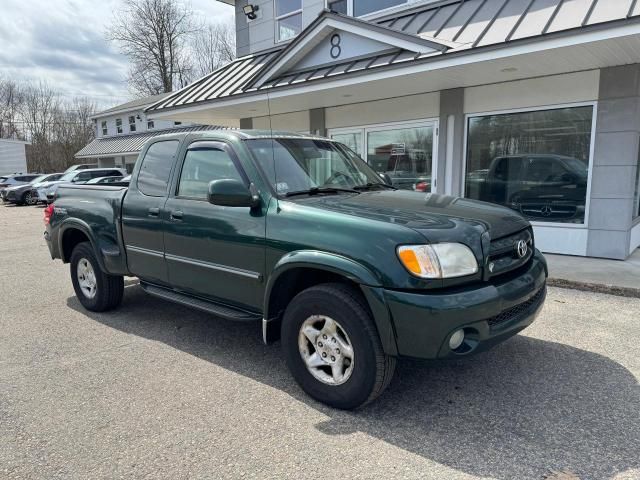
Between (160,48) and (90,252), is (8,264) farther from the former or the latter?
(160,48)

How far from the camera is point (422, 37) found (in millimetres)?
7133

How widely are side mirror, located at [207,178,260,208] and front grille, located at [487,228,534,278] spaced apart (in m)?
1.72

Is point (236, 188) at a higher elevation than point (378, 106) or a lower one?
lower

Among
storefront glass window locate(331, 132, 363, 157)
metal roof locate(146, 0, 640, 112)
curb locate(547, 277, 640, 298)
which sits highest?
metal roof locate(146, 0, 640, 112)

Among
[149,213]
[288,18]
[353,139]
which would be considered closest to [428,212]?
[149,213]

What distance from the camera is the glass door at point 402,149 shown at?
910cm

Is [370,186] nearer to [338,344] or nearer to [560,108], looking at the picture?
[338,344]

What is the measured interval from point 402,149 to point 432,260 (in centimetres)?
710

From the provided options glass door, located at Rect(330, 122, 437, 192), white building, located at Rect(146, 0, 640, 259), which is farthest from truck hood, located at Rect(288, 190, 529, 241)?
glass door, located at Rect(330, 122, 437, 192)

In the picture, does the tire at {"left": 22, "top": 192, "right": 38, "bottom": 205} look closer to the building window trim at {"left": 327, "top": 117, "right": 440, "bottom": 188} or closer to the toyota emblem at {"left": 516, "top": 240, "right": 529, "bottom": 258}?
the building window trim at {"left": 327, "top": 117, "right": 440, "bottom": 188}

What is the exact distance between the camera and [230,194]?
336cm

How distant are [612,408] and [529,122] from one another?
231 inches

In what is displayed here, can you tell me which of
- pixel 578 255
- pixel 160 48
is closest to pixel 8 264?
pixel 578 255

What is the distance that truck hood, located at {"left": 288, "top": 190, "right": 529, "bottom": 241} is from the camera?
2977mm
